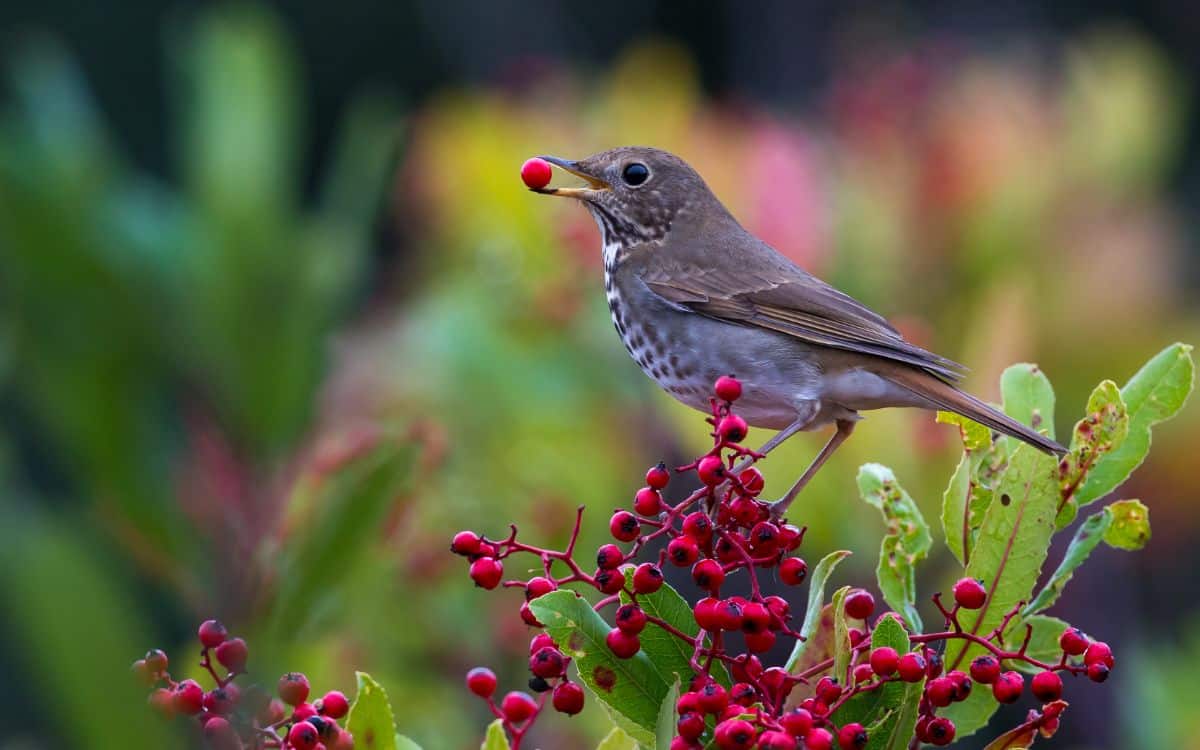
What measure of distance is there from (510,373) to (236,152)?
109 cm

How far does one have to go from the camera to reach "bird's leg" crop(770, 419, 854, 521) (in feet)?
9.70

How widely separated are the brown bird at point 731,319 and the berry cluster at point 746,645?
654mm

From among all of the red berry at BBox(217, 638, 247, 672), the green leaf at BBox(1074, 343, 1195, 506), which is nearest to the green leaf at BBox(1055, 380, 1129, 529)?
the green leaf at BBox(1074, 343, 1195, 506)

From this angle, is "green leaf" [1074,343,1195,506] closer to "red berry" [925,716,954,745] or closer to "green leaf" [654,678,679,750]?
"red berry" [925,716,954,745]

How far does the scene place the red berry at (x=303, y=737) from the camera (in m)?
2.04

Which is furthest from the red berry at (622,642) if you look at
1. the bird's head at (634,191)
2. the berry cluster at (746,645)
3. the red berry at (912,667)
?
the bird's head at (634,191)

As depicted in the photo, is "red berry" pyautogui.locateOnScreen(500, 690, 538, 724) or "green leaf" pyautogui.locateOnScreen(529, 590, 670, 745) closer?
"green leaf" pyautogui.locateOnScreen(529, 590, 670, 745)

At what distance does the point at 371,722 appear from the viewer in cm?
218

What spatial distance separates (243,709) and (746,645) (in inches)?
25.3

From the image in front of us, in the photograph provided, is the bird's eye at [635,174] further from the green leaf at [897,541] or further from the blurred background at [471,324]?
the green leaf at [897,541]

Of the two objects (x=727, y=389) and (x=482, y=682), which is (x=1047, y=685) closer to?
(x=727, y=389)

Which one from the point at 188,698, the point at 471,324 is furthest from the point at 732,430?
the point at 471,324

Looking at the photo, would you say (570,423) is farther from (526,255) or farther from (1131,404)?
(1131,404)

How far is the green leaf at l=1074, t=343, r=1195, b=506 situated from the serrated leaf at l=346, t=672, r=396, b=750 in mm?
997
